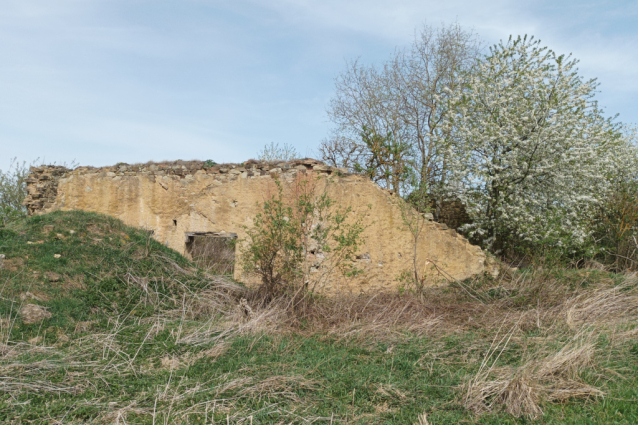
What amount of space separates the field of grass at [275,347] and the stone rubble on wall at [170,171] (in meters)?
2.00

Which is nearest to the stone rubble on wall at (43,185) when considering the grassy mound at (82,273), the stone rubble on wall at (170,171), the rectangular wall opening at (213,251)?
the stone rubble on wall at (170,171)

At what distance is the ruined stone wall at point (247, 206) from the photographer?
9.58 m

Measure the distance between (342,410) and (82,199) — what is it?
354 inches

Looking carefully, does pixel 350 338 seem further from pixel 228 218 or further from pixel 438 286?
pixel 228 218

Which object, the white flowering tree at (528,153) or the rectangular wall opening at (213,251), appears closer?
the rectangular wall opening at (213,251)

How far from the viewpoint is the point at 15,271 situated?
7.10 m

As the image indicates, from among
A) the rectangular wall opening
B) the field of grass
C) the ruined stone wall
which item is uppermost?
the ruined stone wall

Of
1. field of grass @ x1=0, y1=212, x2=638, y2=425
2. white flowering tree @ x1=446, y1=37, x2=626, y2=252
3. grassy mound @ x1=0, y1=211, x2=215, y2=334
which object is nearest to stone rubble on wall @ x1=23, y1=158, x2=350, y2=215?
grassy mound @ x1=0, y1=211, x2=215, y2=334

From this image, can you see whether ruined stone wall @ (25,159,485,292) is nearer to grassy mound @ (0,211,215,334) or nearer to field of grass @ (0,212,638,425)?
field of grass @ (0,212,638,425)

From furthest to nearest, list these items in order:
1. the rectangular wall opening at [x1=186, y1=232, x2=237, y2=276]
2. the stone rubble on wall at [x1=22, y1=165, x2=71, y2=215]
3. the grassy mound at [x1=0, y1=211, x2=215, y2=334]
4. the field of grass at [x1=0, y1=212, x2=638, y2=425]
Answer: the stone rubble on wall at [x1=22, y1=165, x2=71, y2=215] → the rectangular wall opening at [x1=186, y1=232, x2=237, y2=276] → the grassy mound at [x1=0, y1=211, x2=215, y2=334] → the field of grass at [x1=0, y1=212, x2=638, y2=425]

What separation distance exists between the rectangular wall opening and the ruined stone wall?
0.48ft

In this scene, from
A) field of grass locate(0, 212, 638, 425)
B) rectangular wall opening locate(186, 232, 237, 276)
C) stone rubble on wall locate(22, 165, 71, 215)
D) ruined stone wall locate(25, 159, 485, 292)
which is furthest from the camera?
stone rubble on wall locate(22, 165, 71, 215)

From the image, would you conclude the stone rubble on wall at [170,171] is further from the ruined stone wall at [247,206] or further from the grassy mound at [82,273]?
the grassy mound at [82,273]

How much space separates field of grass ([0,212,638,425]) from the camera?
4219 mm
